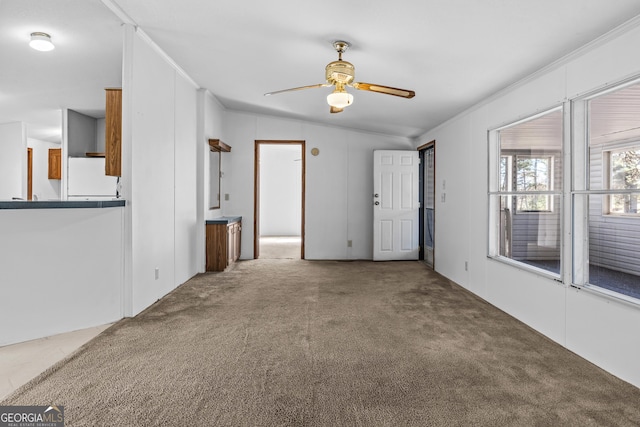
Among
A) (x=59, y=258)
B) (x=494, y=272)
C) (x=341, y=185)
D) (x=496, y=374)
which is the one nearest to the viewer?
(x=496, y=374)

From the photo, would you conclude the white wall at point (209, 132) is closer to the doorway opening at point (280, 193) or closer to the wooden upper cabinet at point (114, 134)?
the wooden upper cabinet at point (114, 134)

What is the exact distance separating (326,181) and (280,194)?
3.64 m

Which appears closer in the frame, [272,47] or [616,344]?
[616,344]

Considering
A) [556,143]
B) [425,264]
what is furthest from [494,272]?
[425,264]

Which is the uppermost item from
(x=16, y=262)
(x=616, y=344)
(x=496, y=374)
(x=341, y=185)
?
(x=341, y=185)

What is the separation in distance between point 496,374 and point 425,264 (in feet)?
12.7

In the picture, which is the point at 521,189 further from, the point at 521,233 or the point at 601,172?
the point at 601,172

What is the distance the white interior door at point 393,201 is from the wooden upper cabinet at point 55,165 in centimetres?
525

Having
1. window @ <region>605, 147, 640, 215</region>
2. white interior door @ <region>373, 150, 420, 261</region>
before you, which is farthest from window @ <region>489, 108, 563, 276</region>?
white interior door @ <region>373, 150, 420, 261</region>

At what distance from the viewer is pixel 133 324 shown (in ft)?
9.80

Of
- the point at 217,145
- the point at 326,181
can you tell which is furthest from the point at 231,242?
the point at 326,181

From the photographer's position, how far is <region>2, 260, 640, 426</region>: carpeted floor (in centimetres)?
174

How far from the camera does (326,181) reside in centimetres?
645

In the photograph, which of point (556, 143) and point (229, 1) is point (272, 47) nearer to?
point (229, 1)
